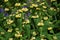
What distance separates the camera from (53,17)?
2396 millimetres

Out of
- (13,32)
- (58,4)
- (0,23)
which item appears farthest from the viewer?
(58,4)

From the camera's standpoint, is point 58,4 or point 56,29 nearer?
point 56,29

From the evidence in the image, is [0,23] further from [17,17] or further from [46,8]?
[46,8]

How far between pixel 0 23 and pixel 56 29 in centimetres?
70

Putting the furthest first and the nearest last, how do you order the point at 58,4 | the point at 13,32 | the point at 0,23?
the point at 58,4, the point at 0,23, the point at 13,32

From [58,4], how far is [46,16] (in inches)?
10.7

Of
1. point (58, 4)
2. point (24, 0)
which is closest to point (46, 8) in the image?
point (58, 4)

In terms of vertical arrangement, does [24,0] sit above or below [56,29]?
above

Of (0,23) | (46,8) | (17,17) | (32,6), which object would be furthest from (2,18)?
(46,8)

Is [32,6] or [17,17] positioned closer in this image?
[17,17]

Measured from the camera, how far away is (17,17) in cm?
225

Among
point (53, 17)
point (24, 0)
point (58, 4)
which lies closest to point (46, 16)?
point (53, 17)

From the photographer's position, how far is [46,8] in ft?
8.25

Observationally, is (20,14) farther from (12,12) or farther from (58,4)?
(58,4)
